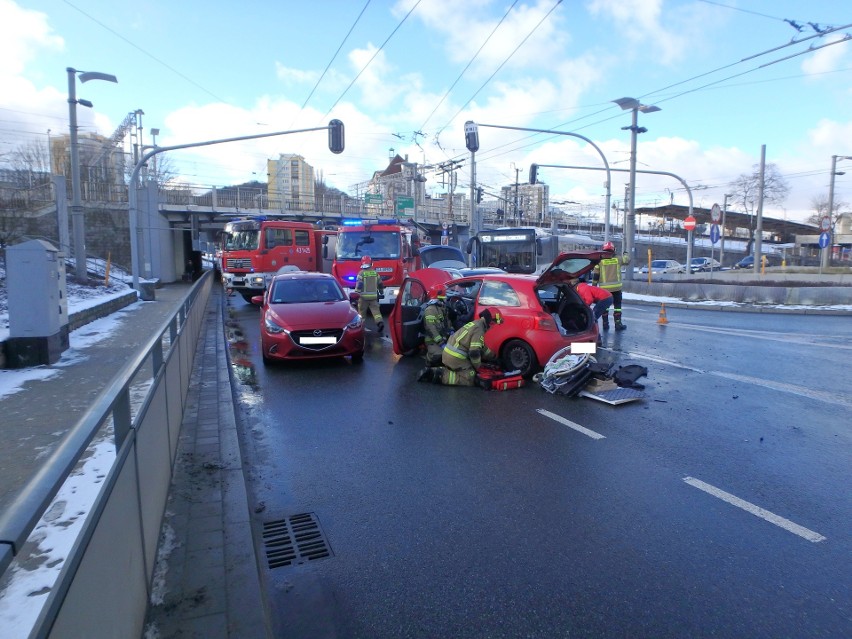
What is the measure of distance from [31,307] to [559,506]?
929cm

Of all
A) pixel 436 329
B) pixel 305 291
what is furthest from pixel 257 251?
pixel 436 329

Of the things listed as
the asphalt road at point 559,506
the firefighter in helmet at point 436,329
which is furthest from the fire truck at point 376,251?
the asphalt road at point 559,506

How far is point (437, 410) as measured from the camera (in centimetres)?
740

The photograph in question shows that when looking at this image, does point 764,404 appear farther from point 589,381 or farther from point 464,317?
point 464,317

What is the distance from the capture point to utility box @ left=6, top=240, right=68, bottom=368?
9773mm

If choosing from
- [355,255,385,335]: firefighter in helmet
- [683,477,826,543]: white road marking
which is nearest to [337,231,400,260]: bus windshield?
[355,255,385,335]: firefighter in helmet

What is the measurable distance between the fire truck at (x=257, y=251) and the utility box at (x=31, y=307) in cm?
1336

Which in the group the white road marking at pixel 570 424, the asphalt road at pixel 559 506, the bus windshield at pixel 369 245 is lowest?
the asphalt road at pixel 559 506

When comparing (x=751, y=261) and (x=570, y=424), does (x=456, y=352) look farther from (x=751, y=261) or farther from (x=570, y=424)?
(x=751, y=261)

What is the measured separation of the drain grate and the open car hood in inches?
213

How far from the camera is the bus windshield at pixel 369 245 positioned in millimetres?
18812

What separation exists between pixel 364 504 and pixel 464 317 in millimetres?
6082

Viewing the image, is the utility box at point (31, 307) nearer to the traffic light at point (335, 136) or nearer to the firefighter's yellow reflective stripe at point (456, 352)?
the firefighter's yellow reflective stripe at point (456, 352)

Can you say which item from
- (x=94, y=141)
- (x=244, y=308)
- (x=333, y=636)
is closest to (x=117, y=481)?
(x=333, y=636)
